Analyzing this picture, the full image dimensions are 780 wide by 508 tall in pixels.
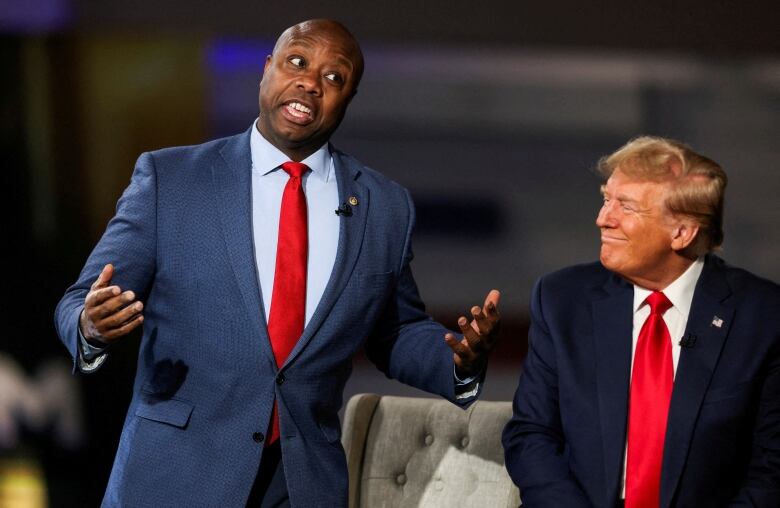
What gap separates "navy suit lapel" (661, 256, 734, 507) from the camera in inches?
99.1

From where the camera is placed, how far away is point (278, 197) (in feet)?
7.67

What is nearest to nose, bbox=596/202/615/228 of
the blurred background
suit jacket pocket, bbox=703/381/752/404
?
suit jacket pocket, bbox=703/381/752/404

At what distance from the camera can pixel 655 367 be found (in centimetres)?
259

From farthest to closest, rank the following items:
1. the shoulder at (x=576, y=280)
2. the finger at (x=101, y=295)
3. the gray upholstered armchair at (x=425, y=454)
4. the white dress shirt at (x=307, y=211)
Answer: the gray upholstered armchair at (x=425, y=454) < the shoulder at (x=576, y=280) < the white dress shirt at (x=307, y=211) < the finger at (x=101, y=295)

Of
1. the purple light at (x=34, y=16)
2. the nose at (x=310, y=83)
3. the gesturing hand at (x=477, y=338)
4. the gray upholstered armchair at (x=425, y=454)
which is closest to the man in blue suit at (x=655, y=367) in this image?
the gray upholstered armchair at (x=425, y=454)

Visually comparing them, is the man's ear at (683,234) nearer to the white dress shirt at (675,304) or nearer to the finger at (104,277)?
the white dress shirt at (675,304)

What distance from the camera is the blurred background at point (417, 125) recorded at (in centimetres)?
379

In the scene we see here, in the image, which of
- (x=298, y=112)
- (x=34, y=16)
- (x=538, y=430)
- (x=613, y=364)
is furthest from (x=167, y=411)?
(x=34, y=16)

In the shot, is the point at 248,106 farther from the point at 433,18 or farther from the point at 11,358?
the point at 11,358

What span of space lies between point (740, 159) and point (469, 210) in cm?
91

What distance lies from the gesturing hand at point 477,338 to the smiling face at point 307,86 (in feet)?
1.59

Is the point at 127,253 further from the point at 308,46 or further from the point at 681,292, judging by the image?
the point at 681,292

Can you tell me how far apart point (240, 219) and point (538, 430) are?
0.87m

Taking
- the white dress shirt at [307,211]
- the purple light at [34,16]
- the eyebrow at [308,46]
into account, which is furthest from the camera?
the purple light at [34,16]
